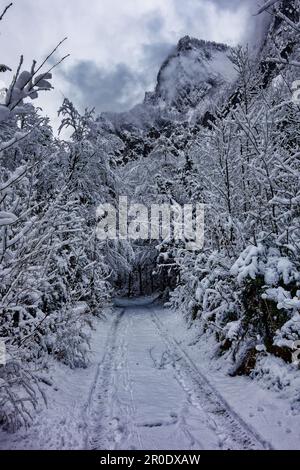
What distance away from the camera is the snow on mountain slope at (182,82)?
4331 inches

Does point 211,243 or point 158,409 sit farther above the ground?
point 211,243

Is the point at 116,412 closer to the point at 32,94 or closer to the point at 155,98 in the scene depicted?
the point at 32,94

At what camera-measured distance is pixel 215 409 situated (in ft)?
21.0

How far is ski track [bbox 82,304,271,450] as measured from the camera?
A: 5113mm

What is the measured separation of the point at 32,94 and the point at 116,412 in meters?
5.33

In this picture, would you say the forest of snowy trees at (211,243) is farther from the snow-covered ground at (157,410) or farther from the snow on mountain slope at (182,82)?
the snow on mountain slope at (182,82)

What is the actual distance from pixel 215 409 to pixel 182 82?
134014mm

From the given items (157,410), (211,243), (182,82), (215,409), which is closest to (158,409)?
(157,410)

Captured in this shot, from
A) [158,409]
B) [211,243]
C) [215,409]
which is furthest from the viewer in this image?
[211,243]

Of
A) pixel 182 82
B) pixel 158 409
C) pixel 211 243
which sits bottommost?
pixel 158 409

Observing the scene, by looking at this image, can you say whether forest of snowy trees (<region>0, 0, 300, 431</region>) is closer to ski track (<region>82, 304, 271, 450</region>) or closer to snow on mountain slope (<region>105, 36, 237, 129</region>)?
ski track (<region>82, 304, 271, 450</region>)

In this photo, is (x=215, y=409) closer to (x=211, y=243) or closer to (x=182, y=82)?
(x=211, y=243)

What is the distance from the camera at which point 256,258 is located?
305 inches

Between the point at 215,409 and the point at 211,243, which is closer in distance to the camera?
the point at 215,409
